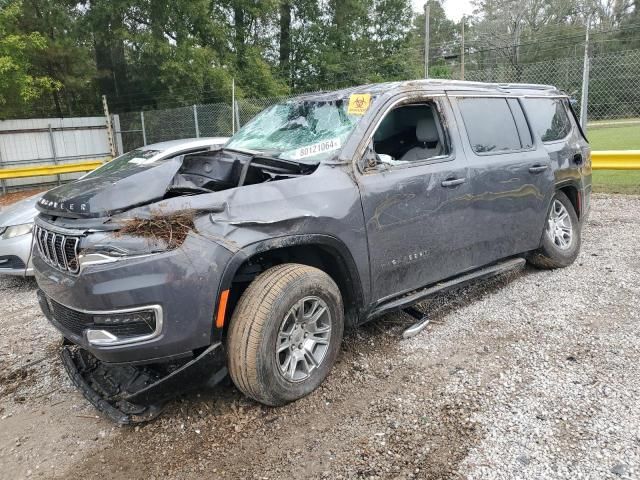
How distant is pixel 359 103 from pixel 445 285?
60.6 inches

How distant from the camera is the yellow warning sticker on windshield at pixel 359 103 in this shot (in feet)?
11.8

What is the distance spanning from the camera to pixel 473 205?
3.97 meters

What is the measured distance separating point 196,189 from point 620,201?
7.74 m

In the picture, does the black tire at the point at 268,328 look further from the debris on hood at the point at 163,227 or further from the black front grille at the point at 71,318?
the black front grille at the point at 71,318

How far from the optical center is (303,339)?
3.08 meters

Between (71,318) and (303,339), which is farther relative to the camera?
(303,339)

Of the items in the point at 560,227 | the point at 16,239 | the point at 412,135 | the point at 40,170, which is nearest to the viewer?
the point at 412,135

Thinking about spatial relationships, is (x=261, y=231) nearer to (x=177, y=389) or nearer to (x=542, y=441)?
(x=177, y=389)

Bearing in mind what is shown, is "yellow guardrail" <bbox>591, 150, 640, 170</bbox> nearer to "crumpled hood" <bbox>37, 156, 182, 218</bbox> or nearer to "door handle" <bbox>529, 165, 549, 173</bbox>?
"door handle" <bbox>529, 165, 549, 173</bbox>

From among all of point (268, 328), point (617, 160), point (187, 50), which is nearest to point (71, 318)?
point (268, 328)

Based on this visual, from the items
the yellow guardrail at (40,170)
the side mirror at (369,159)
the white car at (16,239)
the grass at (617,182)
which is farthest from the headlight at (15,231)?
the yellow guardrail at (40,170)

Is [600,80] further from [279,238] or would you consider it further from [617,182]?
[279,238]

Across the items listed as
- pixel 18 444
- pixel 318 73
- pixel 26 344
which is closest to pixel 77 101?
pixel 318 73

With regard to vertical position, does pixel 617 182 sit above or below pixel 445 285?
below
